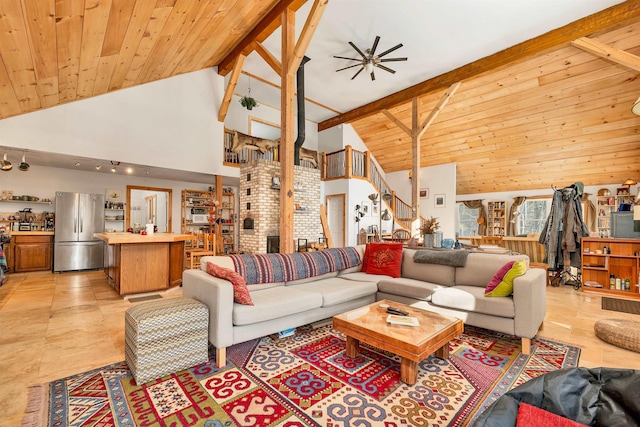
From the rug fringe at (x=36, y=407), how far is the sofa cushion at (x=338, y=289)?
2.13 metres

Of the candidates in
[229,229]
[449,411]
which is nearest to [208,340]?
[449,411]

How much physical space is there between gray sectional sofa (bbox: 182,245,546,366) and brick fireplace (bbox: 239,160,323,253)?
2.76 metres

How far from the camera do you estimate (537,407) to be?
121cm

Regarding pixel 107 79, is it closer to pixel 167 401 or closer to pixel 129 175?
pixel 129 175

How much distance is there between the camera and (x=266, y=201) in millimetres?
6383

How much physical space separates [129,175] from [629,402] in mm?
9147

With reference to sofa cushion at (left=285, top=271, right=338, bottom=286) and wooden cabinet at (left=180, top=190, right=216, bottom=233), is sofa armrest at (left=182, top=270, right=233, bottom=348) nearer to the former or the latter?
sofa cushion at (left=285, top=271, right=338, bottom=286)

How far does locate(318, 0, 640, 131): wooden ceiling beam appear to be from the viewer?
4.44 meters

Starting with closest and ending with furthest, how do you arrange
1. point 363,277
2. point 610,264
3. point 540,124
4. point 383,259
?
point 363,277 → point 383,259 → point 610,264 → point 540,124

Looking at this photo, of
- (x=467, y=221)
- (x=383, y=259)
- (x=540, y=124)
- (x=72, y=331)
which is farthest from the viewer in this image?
(x=467, y=221)

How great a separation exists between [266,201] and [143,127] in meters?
2.75

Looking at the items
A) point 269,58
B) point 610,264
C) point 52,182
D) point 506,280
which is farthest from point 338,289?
point 52,182

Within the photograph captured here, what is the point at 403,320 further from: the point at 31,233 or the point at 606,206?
the point at 606,206

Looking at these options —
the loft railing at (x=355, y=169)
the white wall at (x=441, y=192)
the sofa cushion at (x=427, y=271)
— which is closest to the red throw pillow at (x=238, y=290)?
the sofa cushion at (x=427, y=271)
